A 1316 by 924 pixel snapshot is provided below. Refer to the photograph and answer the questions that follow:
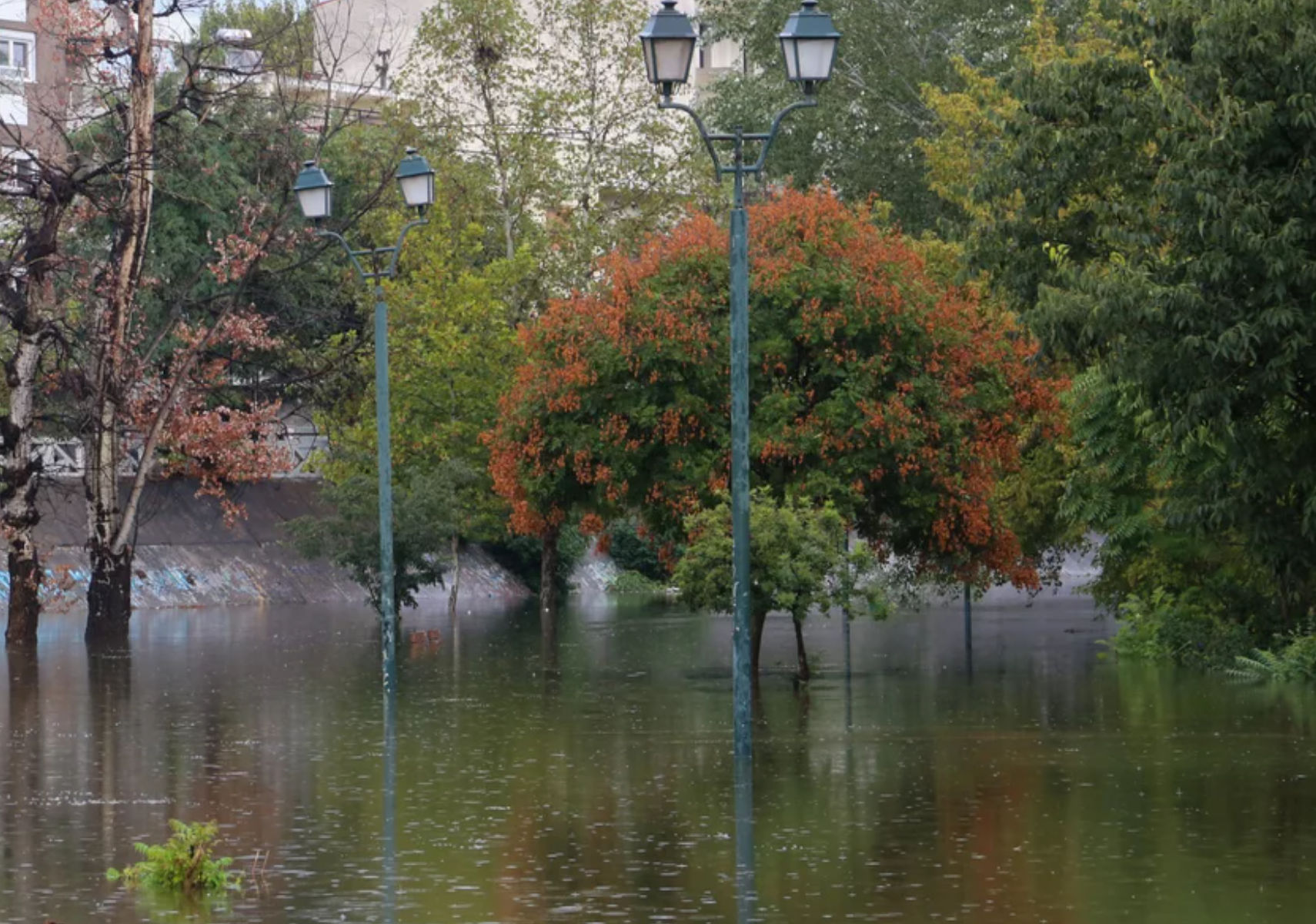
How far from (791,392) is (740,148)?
14.9 metres

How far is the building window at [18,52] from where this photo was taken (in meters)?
68.4

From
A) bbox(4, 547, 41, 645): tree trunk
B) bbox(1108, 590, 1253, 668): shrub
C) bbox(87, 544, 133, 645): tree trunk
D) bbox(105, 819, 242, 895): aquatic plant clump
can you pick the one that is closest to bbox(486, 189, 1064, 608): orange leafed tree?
bbox(1108, 590, 1253, 668): shrub

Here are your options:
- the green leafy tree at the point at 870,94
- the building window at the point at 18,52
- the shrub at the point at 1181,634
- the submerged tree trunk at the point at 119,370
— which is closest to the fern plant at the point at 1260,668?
the shrub at the point at 1181,634

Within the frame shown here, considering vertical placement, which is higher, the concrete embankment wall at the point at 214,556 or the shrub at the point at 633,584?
the concrete embankment wall at the point at 214,556

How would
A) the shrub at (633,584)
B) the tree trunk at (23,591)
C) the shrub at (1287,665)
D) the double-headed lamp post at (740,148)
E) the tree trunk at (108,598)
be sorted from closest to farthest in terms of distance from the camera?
the double-headed lamp post at (740,148)
the shrub at (1287,665)
the tree trunk at (23,591)
the tree trunk at (108,598)
the shrub at (633,584)

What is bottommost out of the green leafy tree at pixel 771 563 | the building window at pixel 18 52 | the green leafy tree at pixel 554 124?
the green leafy tree at pixel 771 563

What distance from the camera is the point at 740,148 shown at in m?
17.9

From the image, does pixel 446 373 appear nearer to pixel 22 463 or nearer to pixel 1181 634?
pixel 22 463

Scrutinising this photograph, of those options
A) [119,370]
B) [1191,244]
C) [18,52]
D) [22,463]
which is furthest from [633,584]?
[1191,244]

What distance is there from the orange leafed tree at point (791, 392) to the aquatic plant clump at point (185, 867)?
18.5m

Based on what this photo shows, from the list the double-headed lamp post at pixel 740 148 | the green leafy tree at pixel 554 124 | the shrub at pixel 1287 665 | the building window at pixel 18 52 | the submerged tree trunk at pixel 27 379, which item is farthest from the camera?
the building window at pixel 18 52

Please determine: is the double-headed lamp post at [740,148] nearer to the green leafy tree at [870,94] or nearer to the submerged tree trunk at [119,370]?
the submerged tree trunk at [119,370]

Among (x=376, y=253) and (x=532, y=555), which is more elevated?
(x=376, y=253)

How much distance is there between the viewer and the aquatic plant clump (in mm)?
12625
